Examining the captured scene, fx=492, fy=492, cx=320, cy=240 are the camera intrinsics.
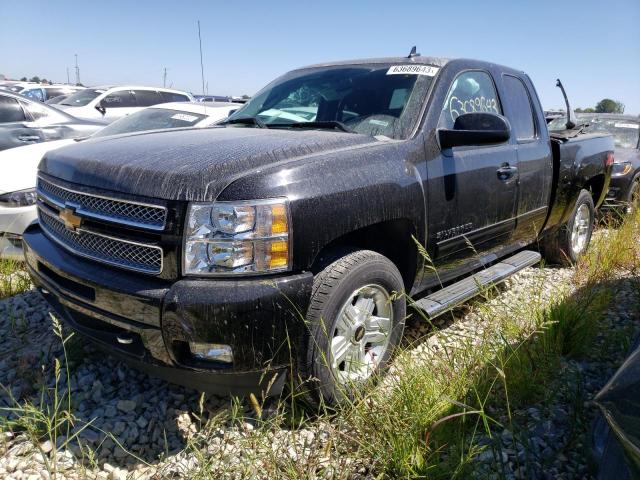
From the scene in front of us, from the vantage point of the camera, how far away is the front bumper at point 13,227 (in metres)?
3.80

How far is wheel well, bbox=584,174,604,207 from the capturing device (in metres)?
5.03

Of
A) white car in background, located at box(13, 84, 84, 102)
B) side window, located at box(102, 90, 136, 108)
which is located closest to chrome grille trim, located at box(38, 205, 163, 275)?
side window, located at box(102, 90, 136, 108)

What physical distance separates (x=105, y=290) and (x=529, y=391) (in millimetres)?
2012

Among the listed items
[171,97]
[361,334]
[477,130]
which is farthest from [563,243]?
[171,97]

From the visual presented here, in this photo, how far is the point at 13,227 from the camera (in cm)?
386

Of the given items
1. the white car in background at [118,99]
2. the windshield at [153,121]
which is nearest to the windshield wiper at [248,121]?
the windshield at [153,121]

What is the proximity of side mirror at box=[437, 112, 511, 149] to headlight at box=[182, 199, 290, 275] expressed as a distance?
50.9 inches

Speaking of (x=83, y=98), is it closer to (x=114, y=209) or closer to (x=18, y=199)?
(x=18, y=199)

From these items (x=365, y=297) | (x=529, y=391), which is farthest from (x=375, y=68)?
(x=529, y=391)

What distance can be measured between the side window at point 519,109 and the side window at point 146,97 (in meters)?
10.4

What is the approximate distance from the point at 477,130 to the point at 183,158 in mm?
1619

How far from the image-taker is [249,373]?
2.03 m

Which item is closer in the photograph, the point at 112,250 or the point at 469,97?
the point at 112,250

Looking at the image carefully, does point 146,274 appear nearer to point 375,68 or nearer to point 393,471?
point 393,471
